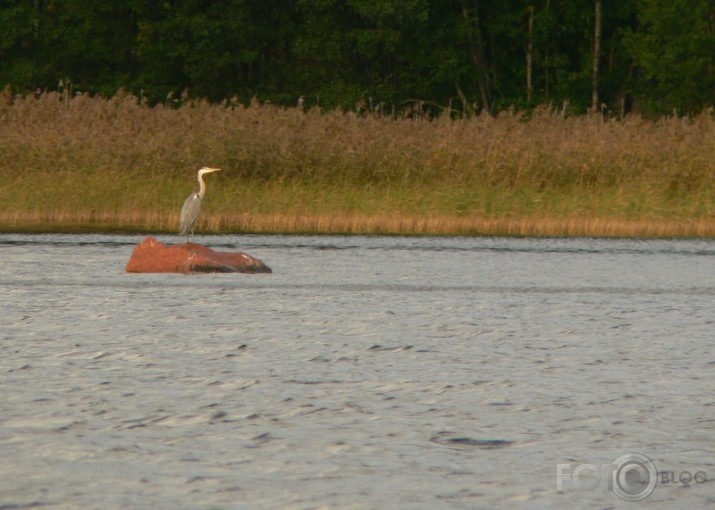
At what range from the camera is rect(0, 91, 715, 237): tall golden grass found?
73.2ft

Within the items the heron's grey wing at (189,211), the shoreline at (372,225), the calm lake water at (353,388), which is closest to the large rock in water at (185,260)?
the calm lake water at (353,388)

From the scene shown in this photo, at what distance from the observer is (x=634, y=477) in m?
6.46

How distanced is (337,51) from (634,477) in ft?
113

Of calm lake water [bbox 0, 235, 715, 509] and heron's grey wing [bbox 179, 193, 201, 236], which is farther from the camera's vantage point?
heron's grey wing [bbox 179, 193, 201, 236]

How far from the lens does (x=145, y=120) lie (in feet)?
81.1

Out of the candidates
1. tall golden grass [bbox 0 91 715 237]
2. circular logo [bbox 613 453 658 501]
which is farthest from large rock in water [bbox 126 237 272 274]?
circular logo [bbox 613 453 658 501]

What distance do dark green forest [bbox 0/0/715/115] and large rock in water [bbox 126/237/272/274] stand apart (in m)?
22.4

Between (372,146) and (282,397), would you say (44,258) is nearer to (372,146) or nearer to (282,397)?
(372,146)

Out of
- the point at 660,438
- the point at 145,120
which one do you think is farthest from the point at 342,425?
the point at 145,120

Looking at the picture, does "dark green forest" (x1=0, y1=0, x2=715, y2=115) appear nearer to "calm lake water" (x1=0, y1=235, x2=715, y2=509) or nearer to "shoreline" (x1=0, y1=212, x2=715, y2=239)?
"shoreline" (x1=0, y1=212, x2=715, y2=239)

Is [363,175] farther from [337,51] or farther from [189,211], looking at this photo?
[337,51]

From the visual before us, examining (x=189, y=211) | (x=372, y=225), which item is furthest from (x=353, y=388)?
(x=372, y=225)

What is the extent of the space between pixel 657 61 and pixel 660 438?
3502 centimetres

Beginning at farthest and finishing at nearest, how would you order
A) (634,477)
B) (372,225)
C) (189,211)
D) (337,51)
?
(337,51) < (372,225) < (189,211) < (634,477)
